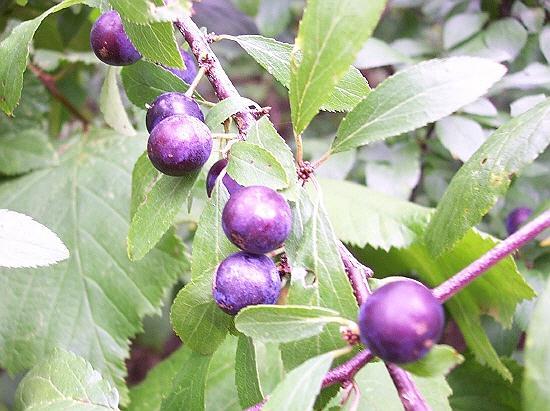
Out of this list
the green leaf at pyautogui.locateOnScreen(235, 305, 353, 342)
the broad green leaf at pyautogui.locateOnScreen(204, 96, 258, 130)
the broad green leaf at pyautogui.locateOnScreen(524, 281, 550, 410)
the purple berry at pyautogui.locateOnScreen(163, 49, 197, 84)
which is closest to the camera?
the broad green leaf at pyautogui.locateOnScreen(524, 281, 550, 410)

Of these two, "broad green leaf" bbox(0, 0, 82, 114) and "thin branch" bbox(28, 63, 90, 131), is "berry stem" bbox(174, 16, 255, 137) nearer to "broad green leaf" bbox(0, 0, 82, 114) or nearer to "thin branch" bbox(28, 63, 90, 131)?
"broad green leaf" bbox(0, 0, 82, 114)

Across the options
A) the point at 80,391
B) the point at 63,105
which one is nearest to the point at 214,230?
the point at 80,391

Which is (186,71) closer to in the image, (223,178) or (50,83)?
(223,178)

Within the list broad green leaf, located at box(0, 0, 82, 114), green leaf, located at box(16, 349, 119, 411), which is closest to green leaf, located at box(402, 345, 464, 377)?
green leaf, located at box(16, 349, 119, 411)

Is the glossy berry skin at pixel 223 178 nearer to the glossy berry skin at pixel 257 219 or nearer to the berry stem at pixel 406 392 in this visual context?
the glossy berry skin at pixel 257 219

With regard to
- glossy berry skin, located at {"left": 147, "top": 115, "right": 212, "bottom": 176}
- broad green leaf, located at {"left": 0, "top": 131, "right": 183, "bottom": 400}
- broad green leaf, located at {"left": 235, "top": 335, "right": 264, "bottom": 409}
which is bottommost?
broad green leaf, located at {"left": 0, "top": 131, "right": 183, "bottom": 400}

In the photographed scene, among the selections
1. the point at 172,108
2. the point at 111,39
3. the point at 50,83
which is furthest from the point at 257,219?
the point at 50,83
